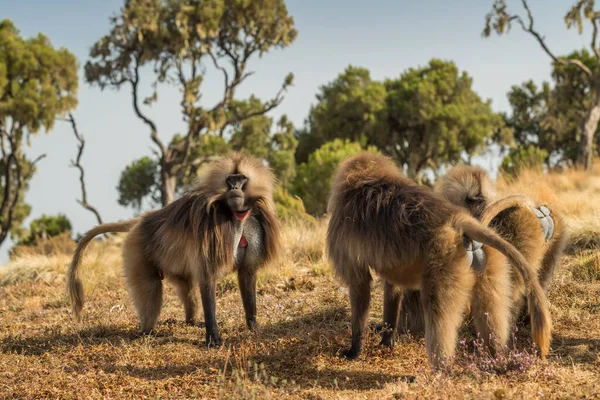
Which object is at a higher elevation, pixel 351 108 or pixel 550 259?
pixel 351 108

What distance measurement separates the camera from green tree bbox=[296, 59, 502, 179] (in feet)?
105

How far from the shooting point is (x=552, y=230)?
5250 mm

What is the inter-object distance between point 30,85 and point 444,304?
22138 millimetres

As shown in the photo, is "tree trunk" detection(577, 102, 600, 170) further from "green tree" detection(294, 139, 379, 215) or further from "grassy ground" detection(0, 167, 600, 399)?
"grassy ground" detection(0, 167, 600, 399)

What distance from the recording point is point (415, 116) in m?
32.6

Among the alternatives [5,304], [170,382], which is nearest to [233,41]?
[5,304]

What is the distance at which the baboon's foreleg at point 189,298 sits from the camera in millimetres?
5828

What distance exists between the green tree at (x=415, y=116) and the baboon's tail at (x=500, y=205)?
86.6 feet

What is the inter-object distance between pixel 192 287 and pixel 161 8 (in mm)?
20860

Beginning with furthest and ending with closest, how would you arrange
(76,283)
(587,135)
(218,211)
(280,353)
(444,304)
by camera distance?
(587,135) < (76,283) < (218,211) < (280,353) < (444,304)

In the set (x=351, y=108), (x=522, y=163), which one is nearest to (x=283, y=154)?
(x=351, y=108)

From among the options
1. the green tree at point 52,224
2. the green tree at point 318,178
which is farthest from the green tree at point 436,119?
the green tree at point 52,224

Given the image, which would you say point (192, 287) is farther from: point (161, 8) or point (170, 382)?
point (161, 8)

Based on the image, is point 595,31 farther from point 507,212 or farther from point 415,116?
point 507,212
